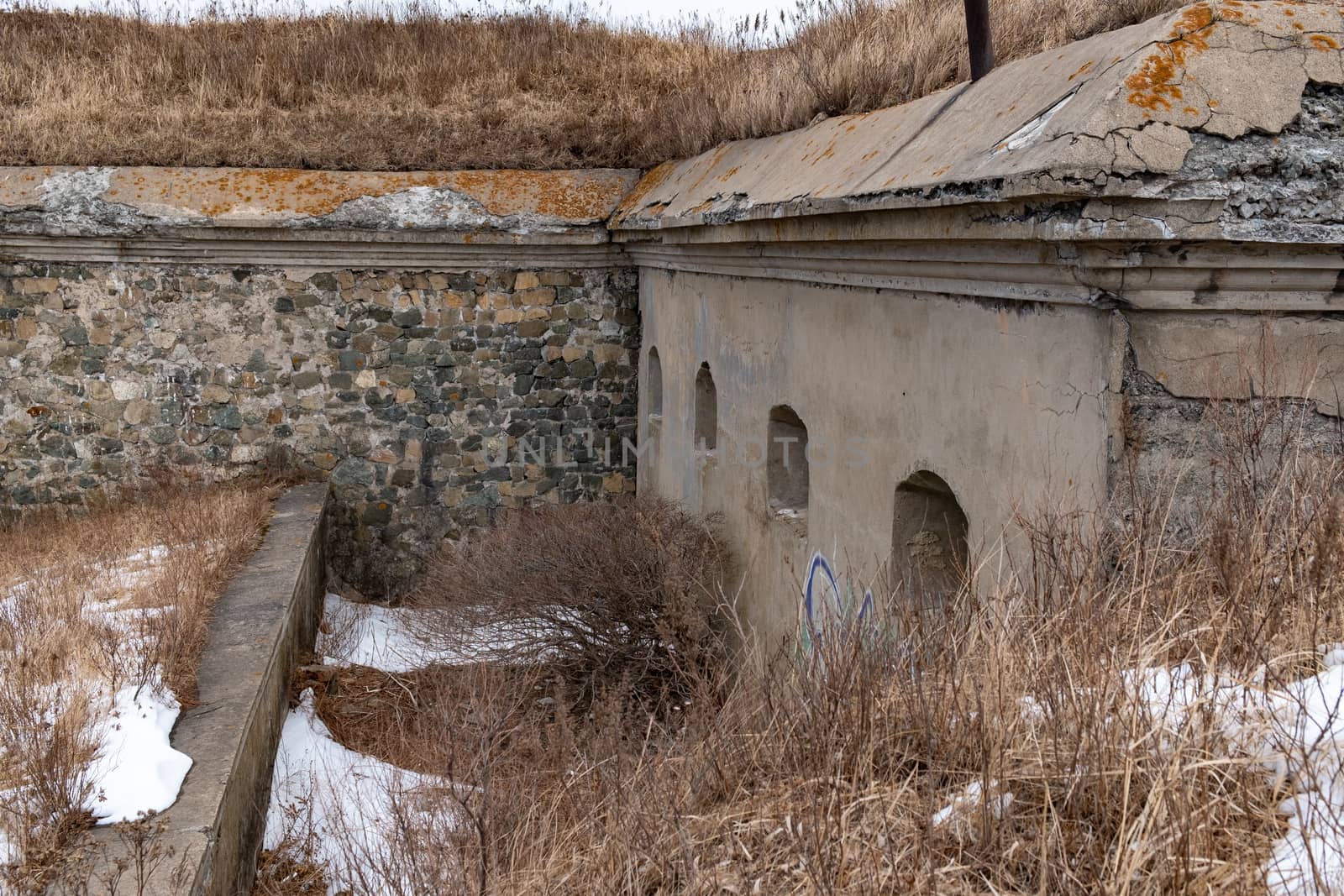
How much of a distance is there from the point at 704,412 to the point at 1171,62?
4.37 metres

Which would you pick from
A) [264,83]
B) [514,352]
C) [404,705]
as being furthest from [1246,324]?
[264,83]

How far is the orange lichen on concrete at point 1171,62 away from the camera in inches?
118

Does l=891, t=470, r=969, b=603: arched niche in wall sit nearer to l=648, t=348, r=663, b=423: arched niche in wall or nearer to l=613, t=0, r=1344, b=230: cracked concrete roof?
l=613, t=0, r=1344, b=230: cracked concrete roof

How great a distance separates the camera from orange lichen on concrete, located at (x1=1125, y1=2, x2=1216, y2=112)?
3.01 metres

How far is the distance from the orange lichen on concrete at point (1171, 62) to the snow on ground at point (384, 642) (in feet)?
14.0

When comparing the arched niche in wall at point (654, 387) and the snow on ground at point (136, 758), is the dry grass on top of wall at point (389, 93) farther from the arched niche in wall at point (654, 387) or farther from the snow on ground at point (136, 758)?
the snow on ground at point (136, 758)

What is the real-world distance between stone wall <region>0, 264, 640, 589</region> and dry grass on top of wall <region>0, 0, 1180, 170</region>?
95 centimetres

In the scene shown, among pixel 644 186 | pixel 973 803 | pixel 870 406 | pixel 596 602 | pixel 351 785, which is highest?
pixel 644 186

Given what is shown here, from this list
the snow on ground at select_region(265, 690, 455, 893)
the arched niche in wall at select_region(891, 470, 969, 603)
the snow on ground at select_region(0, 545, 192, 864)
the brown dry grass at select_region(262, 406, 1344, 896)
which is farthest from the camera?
the arched niche in wall at select_region(891, 470, 969, 603)

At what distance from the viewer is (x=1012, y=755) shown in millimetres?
2311

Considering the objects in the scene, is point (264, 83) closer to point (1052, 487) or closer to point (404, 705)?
point (404, 705)

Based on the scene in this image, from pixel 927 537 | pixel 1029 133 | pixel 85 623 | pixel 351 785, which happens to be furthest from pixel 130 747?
pixel 1029 133

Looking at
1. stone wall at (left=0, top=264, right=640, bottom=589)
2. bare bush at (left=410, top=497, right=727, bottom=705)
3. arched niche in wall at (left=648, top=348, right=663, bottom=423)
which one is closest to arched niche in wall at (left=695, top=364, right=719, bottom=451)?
bare bush at (left=410, top=497, right=727, bottom=705)

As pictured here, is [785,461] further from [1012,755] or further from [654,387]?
[1012,755]
